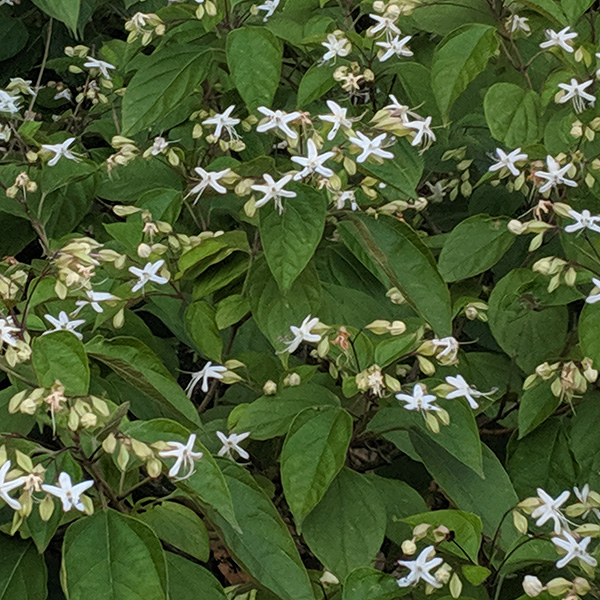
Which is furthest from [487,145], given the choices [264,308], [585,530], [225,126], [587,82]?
[585,530]

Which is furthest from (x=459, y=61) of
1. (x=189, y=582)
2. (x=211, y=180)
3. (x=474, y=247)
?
(x=189, y=582)

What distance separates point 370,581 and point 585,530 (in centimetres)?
20

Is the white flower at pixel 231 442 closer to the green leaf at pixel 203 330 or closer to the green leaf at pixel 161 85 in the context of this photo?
the green leaf at pixel 203 330

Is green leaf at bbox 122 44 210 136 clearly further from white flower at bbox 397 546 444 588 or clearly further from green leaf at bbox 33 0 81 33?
white flower at bbox 397 546 444 588

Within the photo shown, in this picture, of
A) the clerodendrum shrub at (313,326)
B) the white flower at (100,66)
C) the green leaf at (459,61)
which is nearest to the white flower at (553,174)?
the clerodendrum shrub at (313,326)

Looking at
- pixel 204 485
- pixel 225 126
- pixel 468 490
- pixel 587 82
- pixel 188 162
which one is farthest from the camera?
pixel 188 162

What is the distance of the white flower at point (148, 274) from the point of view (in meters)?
0.93

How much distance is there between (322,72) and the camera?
1113mm

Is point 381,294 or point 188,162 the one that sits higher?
point 188,162

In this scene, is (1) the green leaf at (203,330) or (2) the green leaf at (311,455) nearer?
(2) the green leaf at (311,455)

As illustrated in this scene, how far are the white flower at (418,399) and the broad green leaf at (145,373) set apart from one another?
0.67 ft

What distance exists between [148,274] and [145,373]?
0.14 meters

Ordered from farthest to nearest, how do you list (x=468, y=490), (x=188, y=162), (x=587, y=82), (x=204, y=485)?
(x=188, y=162) < (x=587, y=82) < (x=468, y=490) < (x=204, y=485)

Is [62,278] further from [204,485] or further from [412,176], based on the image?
[412,176]
